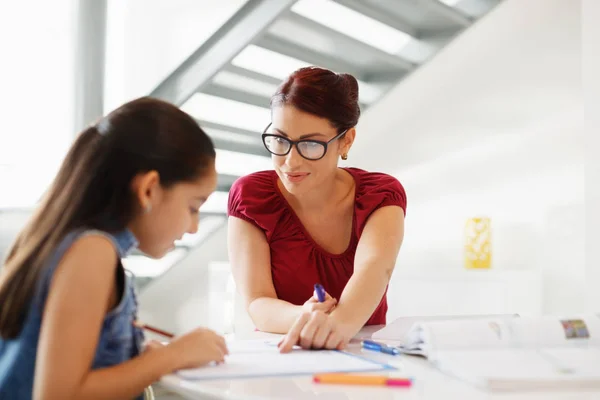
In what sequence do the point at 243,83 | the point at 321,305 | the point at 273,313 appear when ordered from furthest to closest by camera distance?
1. the point at 243,83
2. the point at 273,313
3. the point at 321,305

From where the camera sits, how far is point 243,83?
3477mm

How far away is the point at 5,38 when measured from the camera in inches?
132

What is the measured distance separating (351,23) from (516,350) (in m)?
3.38

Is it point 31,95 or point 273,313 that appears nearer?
point 273,313

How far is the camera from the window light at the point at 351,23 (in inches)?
163

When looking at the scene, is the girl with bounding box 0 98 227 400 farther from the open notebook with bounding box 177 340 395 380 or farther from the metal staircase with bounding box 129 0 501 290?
the metal staircase with bounding box 129 0 501 290

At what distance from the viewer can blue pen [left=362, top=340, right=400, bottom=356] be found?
1.22 metres

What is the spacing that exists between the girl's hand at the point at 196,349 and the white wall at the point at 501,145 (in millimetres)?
2876

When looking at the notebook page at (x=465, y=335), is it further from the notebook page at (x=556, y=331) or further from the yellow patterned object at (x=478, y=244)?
the yellow patterned object at (x=478, y=244)

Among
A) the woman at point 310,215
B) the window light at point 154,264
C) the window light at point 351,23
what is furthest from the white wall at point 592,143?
the window light at point 154,264

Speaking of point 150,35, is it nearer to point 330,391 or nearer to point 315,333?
point 315,333

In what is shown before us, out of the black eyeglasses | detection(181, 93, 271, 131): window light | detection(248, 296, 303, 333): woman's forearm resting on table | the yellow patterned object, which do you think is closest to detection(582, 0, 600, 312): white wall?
the yellow patterned object

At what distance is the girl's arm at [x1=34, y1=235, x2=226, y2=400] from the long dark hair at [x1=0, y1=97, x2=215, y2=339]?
0.07 m

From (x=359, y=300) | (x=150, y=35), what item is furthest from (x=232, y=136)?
(x=359, y=300)
